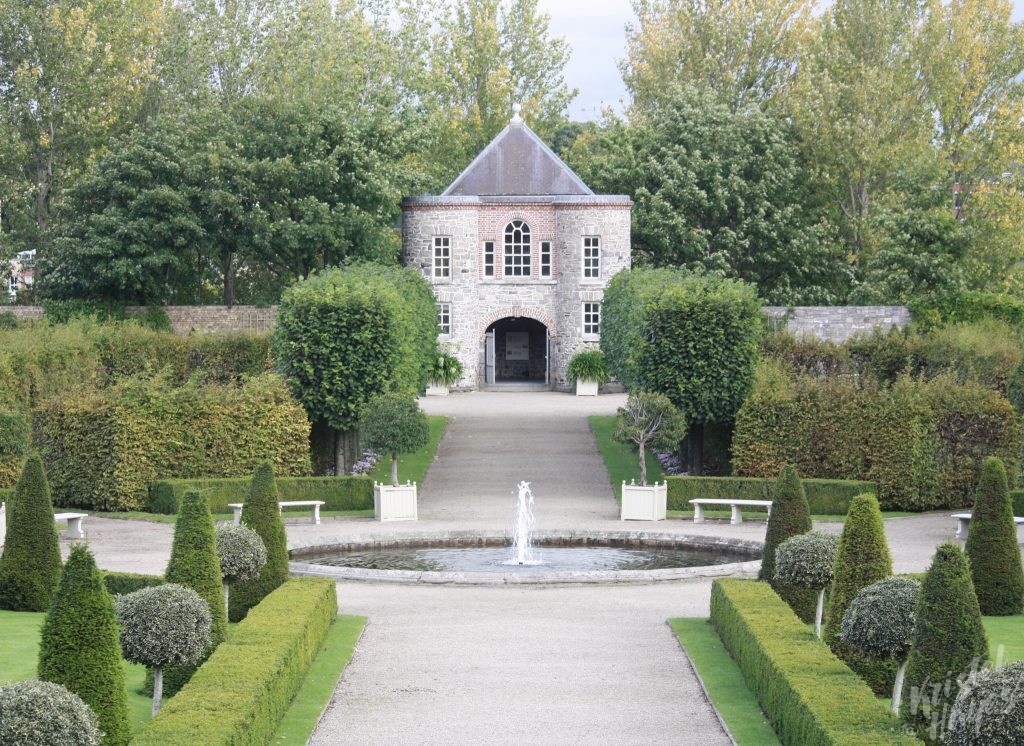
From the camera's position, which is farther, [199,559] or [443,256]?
[443,256]

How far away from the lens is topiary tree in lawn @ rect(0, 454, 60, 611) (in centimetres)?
1959

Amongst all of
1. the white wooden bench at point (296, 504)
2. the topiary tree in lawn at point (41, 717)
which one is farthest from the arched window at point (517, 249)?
the topiary tree in lawn at point (41, 717)

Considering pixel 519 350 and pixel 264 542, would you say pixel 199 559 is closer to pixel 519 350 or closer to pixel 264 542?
pixel 264 542

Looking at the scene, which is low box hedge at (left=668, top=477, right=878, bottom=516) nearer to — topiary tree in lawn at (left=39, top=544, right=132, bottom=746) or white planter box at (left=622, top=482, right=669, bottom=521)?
white planter box at (left=622, top=482, right=669, bottom=521)

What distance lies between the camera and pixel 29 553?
64.7 ft

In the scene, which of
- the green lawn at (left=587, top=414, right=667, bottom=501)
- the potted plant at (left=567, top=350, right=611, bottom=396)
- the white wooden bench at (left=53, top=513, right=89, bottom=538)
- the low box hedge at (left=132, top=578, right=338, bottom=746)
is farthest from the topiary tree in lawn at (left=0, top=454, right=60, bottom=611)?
the potted plant at (left=567, top=350, right=611, bottom=396)

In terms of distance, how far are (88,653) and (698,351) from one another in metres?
23.6

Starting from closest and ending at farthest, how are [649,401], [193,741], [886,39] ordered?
[193,741]
[649,401]
[886,39]

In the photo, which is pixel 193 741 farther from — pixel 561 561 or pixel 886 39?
pixel 886 39

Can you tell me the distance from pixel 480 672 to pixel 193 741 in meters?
5.37

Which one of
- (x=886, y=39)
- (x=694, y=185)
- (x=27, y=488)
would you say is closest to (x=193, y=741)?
(x=27, y=488)

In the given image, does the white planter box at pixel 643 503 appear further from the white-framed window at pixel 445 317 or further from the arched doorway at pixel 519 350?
the arched doorway at pixel 519 350

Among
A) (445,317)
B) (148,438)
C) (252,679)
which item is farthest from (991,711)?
(445,317)

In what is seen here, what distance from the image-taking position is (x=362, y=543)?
26078mm
